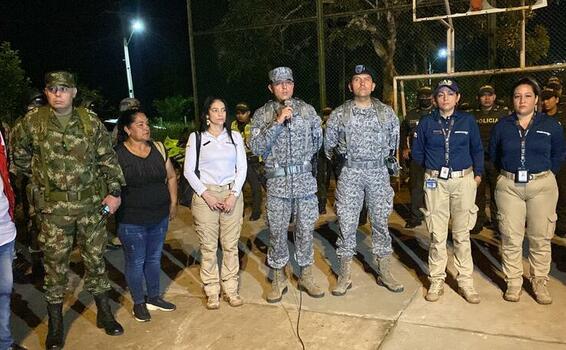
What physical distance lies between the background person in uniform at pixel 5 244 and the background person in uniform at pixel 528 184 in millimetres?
3704

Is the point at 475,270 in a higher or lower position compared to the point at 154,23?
lower

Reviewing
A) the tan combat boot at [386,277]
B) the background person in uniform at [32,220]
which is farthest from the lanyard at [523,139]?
the background person in uniform at [32,220]

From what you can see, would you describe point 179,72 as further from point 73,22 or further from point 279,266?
point 279,266

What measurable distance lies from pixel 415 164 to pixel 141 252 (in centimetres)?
372

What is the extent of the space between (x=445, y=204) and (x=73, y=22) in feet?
92.5

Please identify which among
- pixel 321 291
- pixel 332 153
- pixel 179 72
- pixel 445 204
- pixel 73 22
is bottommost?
pixel 321 291

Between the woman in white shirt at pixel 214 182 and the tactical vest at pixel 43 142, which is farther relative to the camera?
the woman in white shirt at pixel 214 182

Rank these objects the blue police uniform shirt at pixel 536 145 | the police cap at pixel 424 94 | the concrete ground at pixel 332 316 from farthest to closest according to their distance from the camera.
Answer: the police cap at pixel 424 94
the blue police uniform shirt at pixel 536 145
the concrete ground at pixel 332 316

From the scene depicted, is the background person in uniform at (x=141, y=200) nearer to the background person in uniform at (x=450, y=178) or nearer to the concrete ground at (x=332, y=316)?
the concrete ground at (x=332, y=316)

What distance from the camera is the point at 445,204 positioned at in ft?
14.7

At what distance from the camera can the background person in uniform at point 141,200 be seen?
14.2 ft

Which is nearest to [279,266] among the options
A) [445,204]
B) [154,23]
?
[445,204]

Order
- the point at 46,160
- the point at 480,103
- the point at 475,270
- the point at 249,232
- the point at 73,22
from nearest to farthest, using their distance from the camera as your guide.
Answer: the point at 46,160 < the point at 475,270 < the point at 480,103 < the point at 249,232 < the point at 73,22

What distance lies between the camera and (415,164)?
22.2 ft
